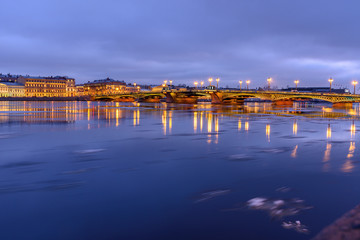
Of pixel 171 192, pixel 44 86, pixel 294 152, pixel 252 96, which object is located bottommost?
pixel 171 192

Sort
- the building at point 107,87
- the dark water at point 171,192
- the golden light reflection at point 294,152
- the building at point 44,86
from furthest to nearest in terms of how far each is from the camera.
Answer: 1. the building at point 107,87
2. the building at point 44,86
3. the golden light reflection at point 294,152
4. the dark water at point 171,192

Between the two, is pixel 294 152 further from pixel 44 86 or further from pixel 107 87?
pixel 107 87

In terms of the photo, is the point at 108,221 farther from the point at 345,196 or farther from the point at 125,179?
the point at 345,196

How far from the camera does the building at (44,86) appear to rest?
140 m

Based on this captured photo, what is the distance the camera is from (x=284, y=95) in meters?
66.3

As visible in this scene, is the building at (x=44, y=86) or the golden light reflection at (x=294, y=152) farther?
the building at (x=44, y=86)

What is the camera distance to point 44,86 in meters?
144

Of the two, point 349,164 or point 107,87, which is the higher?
point 107,87

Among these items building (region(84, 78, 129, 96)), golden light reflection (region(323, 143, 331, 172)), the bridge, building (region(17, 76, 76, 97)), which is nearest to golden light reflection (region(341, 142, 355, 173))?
golden light reflection (region(323, 143, 331, 172))

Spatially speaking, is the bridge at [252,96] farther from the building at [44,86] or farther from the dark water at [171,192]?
the building at [44,86]

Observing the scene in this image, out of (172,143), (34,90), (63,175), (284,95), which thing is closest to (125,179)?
(63,175)

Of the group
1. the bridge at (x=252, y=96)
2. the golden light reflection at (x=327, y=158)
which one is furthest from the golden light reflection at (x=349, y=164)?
the bridge at (x=252, y=96)

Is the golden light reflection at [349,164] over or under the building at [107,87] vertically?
under

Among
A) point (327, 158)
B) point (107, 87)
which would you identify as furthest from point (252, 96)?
point (107, 87)
